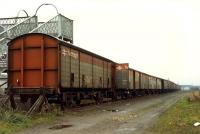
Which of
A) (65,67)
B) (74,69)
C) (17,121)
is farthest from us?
(74,69)

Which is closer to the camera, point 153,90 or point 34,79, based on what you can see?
point 34,79

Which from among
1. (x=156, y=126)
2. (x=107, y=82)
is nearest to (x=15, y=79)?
(x=156, y=126)

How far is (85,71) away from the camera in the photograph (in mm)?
27703

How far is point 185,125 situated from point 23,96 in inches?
411

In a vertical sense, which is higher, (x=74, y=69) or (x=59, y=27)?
(x=59, y=27)

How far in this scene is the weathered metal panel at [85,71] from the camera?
26891 millimetres

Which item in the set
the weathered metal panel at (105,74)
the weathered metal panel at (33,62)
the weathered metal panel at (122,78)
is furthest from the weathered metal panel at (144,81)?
the weathered metal panel at (33,62)

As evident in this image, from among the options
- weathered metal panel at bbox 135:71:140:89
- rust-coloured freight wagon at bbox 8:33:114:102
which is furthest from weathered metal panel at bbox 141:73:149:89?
rust-coloured freight wagon at bbox 8:33:114:102

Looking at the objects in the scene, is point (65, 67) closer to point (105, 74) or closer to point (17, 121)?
point (17, 121)

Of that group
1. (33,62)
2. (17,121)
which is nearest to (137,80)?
(33,62)

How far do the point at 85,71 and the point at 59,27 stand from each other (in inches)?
799

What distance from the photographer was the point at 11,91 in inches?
887

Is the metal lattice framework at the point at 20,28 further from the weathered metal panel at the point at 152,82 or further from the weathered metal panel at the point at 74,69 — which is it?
the weathered metal panel at the point at 74,69

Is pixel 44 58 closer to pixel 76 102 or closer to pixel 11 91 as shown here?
pixel 11 91
